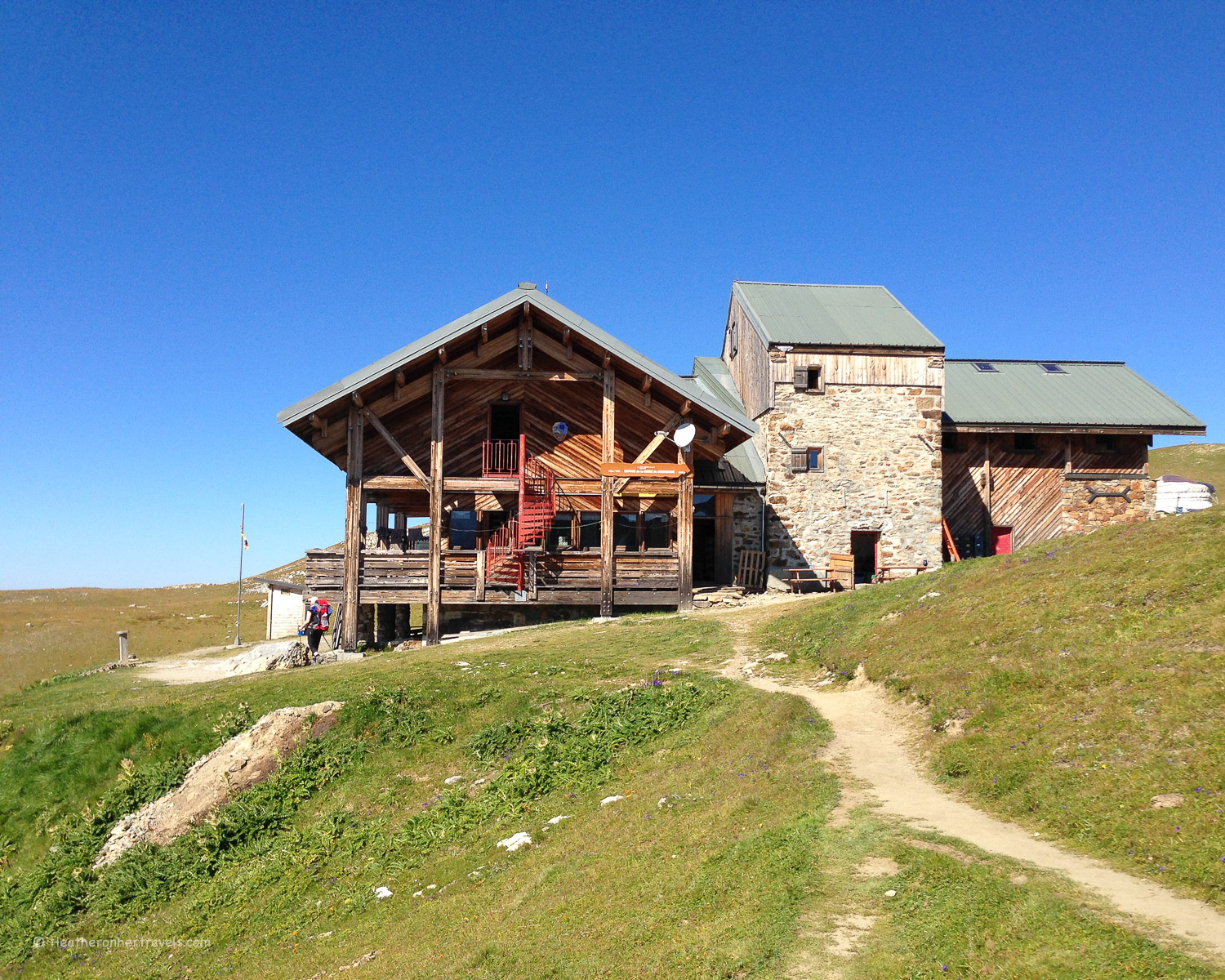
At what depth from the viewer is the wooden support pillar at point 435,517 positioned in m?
25.8

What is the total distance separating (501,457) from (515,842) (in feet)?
59.5

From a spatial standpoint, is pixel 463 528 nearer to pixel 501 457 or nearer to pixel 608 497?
pixel 501 457

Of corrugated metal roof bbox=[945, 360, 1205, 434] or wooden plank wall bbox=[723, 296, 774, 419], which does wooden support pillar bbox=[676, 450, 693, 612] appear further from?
corrugated metal roof bbox=[945, 360, 1205, 434]

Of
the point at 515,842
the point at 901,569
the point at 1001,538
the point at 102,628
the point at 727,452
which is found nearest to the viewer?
the point at 515,842

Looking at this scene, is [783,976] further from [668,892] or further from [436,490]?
[436,490]

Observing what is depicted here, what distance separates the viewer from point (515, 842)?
407 inches

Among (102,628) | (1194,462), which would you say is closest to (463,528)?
(102,628)

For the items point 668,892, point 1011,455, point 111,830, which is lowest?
point 111,830

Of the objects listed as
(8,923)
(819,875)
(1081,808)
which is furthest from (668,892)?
(8,923)

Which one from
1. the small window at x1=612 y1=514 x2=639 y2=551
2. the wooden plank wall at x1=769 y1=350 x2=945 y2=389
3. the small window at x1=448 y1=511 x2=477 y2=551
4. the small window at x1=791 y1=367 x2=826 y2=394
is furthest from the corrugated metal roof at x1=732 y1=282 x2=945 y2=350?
the small window at x1=448 y1=511 x2=477 y2=551

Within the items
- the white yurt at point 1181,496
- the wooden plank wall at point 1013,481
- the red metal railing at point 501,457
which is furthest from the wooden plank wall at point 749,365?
the white yurt at point 1181,496

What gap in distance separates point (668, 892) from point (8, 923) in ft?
32.5

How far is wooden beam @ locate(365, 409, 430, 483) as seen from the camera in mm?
25500

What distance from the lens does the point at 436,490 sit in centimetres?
2597
